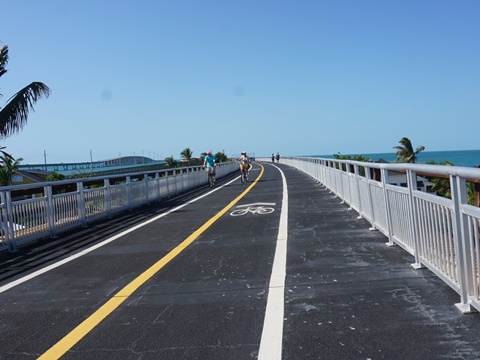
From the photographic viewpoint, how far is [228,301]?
558 cm

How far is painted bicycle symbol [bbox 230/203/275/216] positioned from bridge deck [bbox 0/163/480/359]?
138 inches

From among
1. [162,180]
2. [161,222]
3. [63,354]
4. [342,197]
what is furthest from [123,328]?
[162,180]

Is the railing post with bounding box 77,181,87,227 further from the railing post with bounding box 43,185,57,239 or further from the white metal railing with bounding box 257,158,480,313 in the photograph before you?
the white metal railing with bounding box 257,158,480,313

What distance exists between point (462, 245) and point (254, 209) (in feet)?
32.3

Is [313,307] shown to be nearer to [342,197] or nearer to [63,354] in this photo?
[63,354]

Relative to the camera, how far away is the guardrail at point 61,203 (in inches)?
388

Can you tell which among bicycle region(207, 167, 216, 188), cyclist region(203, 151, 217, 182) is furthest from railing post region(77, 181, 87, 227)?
bicycle region(207, 167, 216, 188)

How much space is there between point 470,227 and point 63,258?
679cm

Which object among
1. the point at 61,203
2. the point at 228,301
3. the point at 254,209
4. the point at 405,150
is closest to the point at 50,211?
the point at 61,203

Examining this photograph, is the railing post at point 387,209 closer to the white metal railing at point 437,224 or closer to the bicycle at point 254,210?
the white metal railing at point 437,224

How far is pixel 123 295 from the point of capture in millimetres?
6090

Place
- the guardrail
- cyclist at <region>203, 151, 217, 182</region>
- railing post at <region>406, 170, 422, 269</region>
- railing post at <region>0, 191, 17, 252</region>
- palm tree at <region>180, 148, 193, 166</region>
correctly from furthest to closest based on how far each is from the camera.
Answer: palm tree at <region>180, 148, 193, 166</region>
cyclist at <region>203, 151, 217, 182</region>
the guardrail
railing post at <region>0, 191, 17, 252</region>
railing post at <region>406, 170, 422, 269</region>

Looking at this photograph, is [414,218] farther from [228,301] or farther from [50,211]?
[50,211]

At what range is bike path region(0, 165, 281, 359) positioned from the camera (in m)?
4.43
